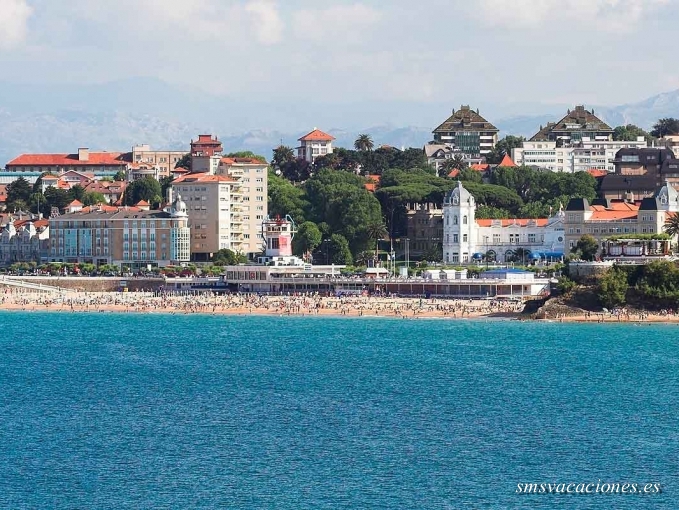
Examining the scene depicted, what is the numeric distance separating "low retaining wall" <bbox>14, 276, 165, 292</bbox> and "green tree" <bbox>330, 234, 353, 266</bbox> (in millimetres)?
16112

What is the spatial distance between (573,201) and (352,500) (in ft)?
303

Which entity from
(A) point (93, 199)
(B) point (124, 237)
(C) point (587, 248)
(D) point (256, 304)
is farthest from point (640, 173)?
(D) point (256, 304)

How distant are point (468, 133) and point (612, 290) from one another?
95972 millimetres

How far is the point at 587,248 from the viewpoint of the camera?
126m

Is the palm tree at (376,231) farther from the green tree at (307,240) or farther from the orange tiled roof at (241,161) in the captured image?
the orange tiled roof at (241,161)

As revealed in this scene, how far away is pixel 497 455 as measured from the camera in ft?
173

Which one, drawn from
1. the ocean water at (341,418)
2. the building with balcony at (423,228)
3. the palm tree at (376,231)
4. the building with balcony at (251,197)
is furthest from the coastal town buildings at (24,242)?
the ocean water at (341,418)

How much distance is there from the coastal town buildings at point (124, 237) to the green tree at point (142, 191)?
15.4 metres

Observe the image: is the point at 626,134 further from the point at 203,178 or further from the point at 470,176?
the point at 203,178

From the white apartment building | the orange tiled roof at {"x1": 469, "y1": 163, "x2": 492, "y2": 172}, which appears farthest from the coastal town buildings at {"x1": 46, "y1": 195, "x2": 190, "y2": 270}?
the white apartment building

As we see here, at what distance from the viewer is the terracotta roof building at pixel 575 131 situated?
18862 cm

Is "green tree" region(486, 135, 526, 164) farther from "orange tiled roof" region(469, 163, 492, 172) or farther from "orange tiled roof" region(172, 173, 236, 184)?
"orange tiled roof" region(172, 173, 236, 184)

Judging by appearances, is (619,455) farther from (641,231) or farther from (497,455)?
(641,231)

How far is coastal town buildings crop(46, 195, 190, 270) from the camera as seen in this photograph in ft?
469
